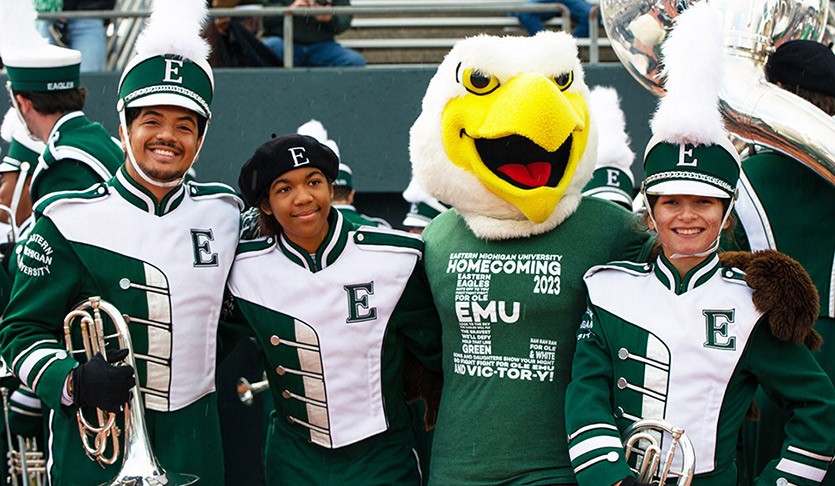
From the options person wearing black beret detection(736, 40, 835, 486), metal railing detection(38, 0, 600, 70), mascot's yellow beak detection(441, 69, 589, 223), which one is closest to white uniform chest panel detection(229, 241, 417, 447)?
mascot's yellow beak detection(441, 69, 589, 223)

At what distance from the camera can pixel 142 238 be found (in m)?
3.74

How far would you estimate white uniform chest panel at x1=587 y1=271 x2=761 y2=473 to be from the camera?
3344mm

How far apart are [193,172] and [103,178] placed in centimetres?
263

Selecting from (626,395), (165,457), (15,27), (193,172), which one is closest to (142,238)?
(165,457)

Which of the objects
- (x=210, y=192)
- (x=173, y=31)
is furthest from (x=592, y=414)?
(x=173, y=31)

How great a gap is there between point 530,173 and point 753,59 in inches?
48.8

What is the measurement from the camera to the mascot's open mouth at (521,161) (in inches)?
143

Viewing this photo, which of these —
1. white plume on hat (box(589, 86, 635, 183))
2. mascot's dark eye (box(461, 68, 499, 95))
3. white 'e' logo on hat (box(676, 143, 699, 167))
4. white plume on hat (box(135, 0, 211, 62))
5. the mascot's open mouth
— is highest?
white plume on hat (box(135, 0, 211, 62))

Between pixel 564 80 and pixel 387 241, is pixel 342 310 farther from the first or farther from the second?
Result: pixel 564 80

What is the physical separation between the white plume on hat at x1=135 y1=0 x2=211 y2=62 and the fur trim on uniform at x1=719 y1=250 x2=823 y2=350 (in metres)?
1.90

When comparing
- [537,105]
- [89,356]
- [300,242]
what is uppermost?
[537,105]

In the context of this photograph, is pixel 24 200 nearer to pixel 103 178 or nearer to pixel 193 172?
pixel 103 178

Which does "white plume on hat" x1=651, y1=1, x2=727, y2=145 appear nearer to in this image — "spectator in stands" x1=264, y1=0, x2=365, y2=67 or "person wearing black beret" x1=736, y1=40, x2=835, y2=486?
"person wearing black beret" x1=736, y1=40, x2=835, y2=486

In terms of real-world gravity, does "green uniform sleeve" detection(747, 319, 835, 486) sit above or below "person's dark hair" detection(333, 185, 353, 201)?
above
